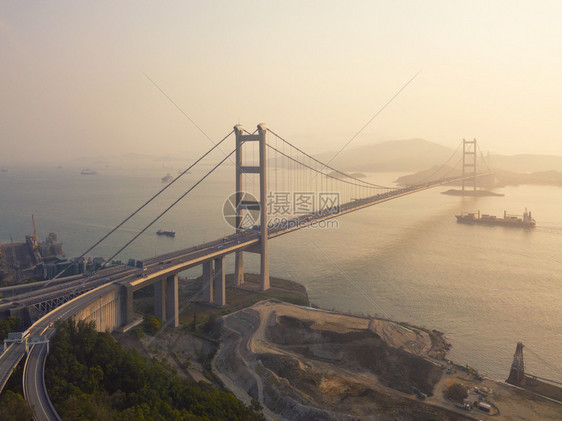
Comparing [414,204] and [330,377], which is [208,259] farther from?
[414,204]

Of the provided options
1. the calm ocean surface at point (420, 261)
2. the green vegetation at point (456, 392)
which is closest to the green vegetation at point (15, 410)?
the green vegetation at point (456, 392)

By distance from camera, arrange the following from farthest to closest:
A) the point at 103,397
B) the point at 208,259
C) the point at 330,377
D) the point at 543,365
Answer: the point at 208,259 → the point at 543,365 → the point at 330,377 → the point at 103,397

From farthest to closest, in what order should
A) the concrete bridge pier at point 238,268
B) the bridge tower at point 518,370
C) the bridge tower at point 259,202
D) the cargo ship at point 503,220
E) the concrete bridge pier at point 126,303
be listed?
the cargo ship at point 503,220 → the concrete bridge pier at point 238,268 → the bridge tower at point 259,202 → the concrete bridge pier at point 126,303 → the bridge tower at point 518,370

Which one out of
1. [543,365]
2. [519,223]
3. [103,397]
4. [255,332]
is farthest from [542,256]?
[103,397]

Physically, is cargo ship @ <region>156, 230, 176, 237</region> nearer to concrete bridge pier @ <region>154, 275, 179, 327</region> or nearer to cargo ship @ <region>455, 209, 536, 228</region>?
concrete bridge pier @ <region>154, 275, 179, 327</region>

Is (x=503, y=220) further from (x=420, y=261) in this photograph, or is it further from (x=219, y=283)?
(x=219, y=283)

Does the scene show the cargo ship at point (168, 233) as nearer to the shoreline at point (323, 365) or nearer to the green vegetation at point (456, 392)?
the shoreline at point (323, 365)

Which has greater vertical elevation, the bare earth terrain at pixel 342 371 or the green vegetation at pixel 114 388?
the green vegetation at pixel 114 388

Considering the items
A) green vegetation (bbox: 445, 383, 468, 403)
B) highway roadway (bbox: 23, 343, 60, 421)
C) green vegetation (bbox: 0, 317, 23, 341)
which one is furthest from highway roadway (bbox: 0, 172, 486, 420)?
green vegetation (bbox: 445, 383, 468, 403)
